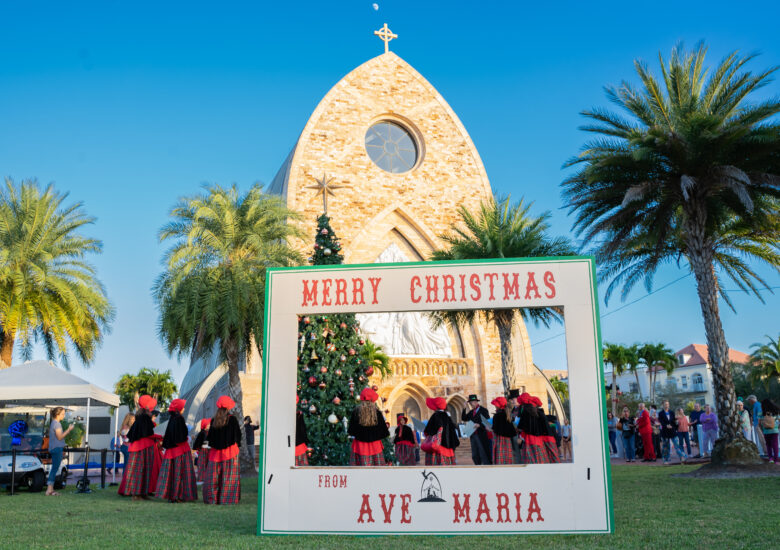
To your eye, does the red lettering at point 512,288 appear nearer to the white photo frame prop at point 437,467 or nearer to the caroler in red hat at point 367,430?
the white photo frame prop at point 437,467

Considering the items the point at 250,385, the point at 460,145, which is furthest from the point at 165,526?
the point at 460,145

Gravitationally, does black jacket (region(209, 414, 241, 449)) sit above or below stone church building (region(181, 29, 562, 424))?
below

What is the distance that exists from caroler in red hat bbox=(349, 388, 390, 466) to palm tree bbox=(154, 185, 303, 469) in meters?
7.69

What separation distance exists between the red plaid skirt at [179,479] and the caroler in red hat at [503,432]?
4.92m

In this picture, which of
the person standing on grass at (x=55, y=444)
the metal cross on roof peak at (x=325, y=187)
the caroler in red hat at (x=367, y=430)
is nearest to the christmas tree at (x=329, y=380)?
the caroler in red hat at (x=367, y=430)

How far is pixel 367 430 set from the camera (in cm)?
859

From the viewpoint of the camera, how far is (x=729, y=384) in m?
13.1

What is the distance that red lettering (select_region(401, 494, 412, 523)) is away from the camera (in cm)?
665

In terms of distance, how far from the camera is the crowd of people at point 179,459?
33.1ft

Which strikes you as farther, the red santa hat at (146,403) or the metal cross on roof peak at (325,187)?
the metal cross on roof peak at (325,187)

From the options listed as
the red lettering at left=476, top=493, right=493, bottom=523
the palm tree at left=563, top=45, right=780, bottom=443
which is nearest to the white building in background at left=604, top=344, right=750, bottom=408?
the palm tree at left=563, top=45, right=780, bottom=443

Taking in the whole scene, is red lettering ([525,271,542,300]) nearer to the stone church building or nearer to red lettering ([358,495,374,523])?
red lettering ([358,495,374,523])

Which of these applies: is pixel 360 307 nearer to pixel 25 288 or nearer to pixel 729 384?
pixel 729 384

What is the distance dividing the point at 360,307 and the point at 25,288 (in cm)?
1364
